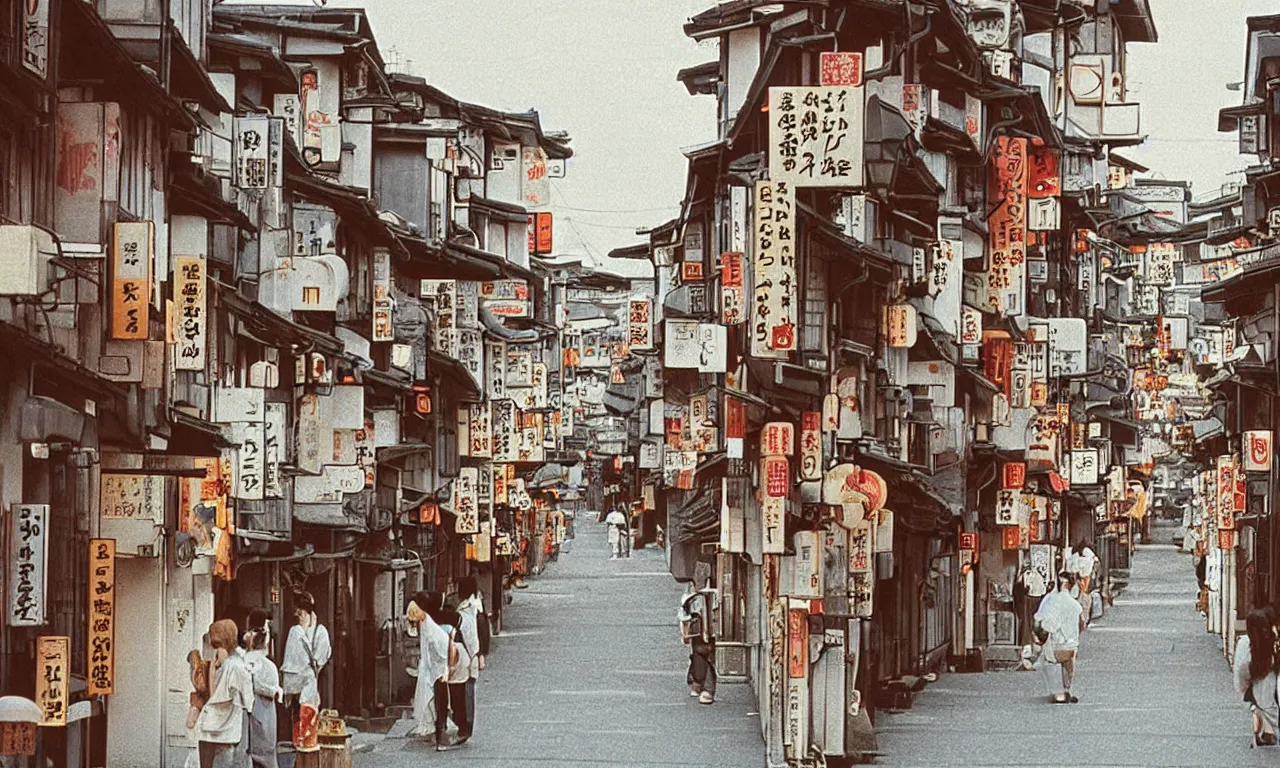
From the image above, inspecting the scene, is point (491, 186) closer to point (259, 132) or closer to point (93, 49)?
point (259, 132)

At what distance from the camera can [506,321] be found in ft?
258

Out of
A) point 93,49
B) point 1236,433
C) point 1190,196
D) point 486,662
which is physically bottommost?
point 486,662

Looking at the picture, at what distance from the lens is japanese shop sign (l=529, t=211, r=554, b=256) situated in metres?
75.1

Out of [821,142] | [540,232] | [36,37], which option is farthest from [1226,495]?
[36,37]

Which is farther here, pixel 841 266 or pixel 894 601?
pixel 894 601

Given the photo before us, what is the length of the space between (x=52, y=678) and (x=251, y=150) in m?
15.4

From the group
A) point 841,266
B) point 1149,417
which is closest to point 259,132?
point 841,266

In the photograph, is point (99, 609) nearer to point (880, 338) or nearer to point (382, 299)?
point (880, 338)

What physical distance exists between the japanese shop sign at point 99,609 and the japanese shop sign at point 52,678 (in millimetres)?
2341

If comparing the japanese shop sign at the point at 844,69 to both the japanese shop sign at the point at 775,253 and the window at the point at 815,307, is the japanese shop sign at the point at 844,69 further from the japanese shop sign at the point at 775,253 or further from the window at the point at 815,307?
the japanese shop sign at the point at 775,253

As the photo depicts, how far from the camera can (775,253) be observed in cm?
3177

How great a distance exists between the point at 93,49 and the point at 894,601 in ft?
85.6

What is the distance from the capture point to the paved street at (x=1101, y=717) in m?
35.1

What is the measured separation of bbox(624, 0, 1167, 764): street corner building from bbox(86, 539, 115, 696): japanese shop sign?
11312 millimetres
